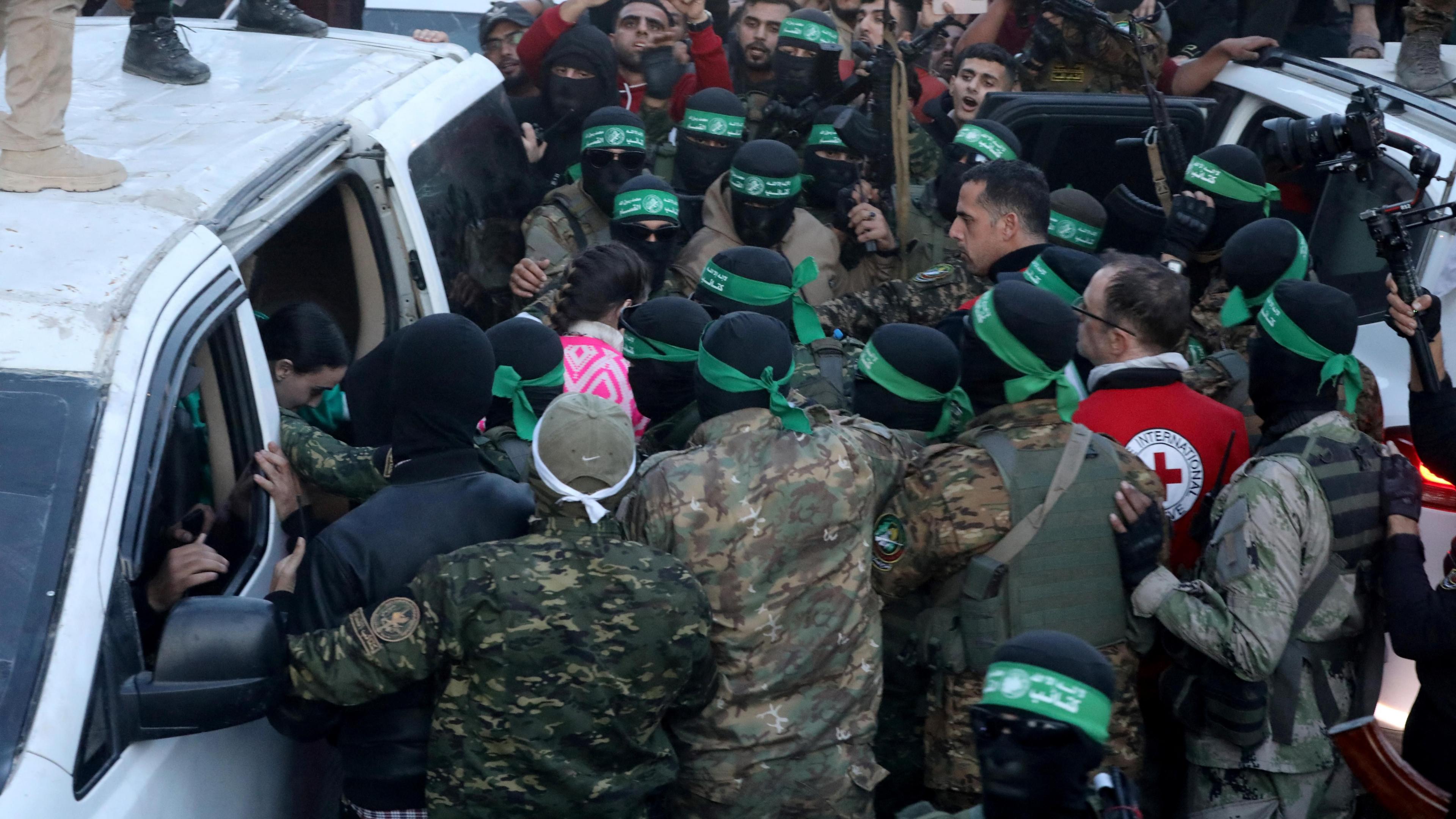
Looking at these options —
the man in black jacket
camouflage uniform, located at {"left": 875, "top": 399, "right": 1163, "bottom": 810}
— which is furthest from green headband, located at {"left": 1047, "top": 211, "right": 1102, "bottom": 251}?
the man in black jacket

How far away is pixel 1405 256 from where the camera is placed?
11.7ft

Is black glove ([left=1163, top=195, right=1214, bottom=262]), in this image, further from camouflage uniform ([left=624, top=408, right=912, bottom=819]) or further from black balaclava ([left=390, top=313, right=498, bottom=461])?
black balaclava ([left=390, top=313, right=498, bottom=461])

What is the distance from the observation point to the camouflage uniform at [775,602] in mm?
2936

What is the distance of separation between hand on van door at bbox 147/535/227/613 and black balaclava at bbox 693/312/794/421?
112cm

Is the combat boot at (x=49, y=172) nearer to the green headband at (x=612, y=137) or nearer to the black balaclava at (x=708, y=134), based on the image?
the green headband at (x=612, y=137)

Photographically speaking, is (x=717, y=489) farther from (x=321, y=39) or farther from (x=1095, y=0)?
(x=1095, y=0)

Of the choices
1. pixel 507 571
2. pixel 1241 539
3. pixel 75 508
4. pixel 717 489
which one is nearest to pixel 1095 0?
pixel 1241 539

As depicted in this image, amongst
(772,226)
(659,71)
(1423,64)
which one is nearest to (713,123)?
(772,226)

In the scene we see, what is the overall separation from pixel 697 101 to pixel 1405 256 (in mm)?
2999

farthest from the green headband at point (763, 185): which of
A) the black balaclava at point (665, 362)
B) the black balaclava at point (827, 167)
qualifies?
the black balaclava at point (665, 362)

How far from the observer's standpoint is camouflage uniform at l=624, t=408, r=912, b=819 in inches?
116

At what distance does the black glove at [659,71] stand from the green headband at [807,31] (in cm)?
74

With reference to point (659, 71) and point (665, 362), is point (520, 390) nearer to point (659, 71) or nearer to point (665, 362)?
point (665, 362)

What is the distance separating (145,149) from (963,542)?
211cm
